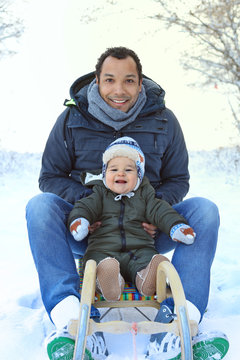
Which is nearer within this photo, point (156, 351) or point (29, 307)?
point (156, 351)

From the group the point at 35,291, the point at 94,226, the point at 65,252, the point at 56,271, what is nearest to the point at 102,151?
the point at 94,226

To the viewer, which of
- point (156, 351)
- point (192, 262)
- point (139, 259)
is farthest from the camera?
point (139, 259)

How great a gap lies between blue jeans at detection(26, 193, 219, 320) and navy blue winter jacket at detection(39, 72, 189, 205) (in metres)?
0.39

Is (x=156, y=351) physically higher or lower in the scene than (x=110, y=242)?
lower

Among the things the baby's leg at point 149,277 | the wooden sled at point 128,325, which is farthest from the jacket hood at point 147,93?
the wooden sled at point 128,325

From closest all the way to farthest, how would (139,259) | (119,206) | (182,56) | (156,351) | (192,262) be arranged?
(156,351) < (192,262) < (139,259) < (119,206) < (182,56)

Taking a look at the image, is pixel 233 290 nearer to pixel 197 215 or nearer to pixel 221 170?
pixel 197 215

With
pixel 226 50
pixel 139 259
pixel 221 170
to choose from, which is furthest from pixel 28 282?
pixel 221 170

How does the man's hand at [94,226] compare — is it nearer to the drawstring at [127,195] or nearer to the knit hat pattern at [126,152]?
the drawstring at [127,195]

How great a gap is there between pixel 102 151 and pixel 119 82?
0.38 m

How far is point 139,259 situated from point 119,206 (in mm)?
286

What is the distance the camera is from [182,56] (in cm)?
734

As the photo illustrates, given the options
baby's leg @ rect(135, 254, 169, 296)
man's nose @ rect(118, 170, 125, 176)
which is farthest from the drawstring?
baby's leg @ rect(135, 254, 169, 296)

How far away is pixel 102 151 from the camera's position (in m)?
2.30
